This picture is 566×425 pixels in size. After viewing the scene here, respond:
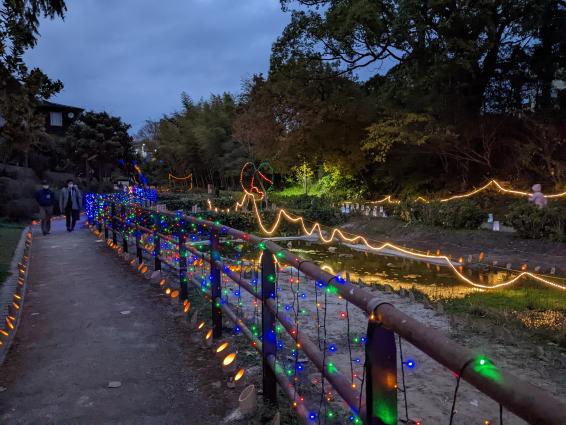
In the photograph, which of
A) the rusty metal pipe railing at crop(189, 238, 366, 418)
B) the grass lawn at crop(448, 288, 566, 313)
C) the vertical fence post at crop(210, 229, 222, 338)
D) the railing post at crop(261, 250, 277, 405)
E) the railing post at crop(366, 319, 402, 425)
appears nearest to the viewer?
the railing post at crop(366, 319, 402, 425)

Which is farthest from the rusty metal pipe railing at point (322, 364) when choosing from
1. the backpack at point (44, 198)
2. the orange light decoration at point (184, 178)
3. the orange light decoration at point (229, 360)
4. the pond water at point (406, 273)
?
the orange light decoration at point (184, 178)

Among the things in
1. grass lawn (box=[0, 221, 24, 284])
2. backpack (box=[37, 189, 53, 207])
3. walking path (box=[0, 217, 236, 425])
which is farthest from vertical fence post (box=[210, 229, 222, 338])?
backpack (box=[37, 189, 53, 207])

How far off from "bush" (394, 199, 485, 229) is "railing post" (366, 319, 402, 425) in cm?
1648

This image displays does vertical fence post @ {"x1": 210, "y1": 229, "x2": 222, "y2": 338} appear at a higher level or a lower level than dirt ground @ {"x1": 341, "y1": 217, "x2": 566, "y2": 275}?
higher

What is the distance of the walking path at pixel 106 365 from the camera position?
358 cm

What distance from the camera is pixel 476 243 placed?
50.2ft

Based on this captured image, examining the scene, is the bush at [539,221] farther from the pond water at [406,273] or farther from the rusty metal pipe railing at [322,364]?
the rusty metal pipe railing at [322,364]

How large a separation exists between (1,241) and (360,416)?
13.8 metres

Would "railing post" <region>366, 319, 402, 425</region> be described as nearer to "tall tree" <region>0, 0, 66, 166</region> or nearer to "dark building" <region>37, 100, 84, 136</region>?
"tall tree" <region>0, 0, 66, 166</region>

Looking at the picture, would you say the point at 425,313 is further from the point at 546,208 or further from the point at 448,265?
the point at 546,208

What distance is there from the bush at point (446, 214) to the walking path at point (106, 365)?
499 inches

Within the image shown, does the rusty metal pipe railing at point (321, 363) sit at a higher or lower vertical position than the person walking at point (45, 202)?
lower

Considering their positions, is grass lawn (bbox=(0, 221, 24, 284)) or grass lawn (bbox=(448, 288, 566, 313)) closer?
grass lawn (bbox=(448, 288, 566, 313))

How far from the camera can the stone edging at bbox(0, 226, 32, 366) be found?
17.2 feet
